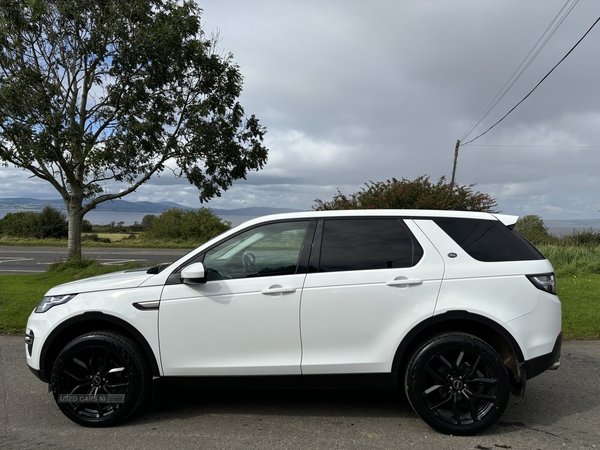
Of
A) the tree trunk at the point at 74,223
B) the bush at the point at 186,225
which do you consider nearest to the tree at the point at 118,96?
the tree trunk at the point at 74,223

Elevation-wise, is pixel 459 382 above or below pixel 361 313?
below

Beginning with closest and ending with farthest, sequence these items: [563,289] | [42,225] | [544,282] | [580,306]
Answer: [544,282] < [580,306] < [563,289] < [42,225]

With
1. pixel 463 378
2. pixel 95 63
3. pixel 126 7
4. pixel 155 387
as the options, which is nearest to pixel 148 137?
pixel 95 63

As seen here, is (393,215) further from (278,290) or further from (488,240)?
(278,290)

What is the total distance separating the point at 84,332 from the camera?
12.4 ft

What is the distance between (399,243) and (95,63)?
10345mm

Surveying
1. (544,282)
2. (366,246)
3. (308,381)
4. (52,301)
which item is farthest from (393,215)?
(52,301)

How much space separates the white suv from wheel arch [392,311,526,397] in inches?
0.4

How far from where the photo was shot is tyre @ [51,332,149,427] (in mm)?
3557

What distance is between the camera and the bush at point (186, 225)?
Result: 31.3 m

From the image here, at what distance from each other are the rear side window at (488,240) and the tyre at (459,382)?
686 mm

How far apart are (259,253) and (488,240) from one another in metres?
1.89

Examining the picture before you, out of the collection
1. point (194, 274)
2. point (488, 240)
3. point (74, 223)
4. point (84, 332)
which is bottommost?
point (84, 332)

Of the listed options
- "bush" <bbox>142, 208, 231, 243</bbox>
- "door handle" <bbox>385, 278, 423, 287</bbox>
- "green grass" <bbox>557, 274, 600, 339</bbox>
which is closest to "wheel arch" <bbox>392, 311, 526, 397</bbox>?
"door handle" <bbox>385, 278, 423, 287</bbox>
